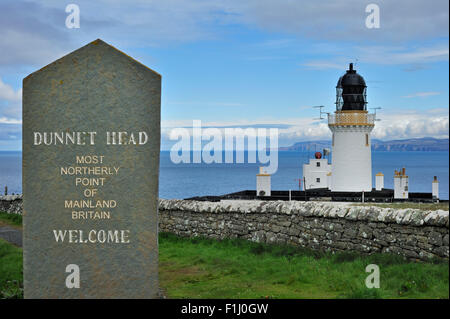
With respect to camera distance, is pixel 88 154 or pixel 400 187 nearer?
pixel 88 154

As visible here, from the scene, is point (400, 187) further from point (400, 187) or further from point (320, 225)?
point (320, 225)

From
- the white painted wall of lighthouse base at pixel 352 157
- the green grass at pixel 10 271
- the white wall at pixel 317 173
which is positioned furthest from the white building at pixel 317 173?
the green grass at pixel 10 271

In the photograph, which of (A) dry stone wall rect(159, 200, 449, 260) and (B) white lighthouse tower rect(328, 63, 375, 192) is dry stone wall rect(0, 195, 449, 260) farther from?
(B) white lighthouse tower rect(328, 63, 375, 192)

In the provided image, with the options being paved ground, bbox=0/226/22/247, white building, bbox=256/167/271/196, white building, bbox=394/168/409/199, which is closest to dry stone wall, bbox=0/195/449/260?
paved ground, bbox=0/226/22/247

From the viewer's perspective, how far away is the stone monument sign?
28.2 feet

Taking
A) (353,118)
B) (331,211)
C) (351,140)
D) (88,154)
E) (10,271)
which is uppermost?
(353,118)

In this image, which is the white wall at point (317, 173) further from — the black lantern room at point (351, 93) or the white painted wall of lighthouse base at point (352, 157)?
the black lantern room at point (351, 93)

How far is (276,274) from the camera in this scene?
35.5 ft

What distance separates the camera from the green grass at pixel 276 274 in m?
9.33

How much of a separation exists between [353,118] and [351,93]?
6.84 feet

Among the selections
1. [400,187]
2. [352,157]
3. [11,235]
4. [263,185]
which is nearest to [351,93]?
[352,157]

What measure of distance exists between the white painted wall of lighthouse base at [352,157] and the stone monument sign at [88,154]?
97.6 ft

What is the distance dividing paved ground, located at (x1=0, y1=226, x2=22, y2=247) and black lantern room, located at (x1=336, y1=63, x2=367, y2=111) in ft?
83.9
